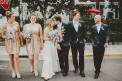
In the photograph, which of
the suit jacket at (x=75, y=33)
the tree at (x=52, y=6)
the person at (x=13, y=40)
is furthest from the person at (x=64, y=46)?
the tree at (x=52, y=6)

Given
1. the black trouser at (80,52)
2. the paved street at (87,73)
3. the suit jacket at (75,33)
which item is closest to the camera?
the paved street at (87,73)

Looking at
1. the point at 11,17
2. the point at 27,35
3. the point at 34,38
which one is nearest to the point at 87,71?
the point at 34,38

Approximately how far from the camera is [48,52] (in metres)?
15.6

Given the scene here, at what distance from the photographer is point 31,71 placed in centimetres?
1656

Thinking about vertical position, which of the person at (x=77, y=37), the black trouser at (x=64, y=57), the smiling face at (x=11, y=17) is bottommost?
the black trouser at (x=64, y=57)

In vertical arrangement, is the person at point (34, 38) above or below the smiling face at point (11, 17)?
below

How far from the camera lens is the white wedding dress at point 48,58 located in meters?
15.3

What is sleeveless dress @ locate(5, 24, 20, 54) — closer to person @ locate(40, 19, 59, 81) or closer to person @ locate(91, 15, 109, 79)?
person @ locate(40, 19, 59, 81)

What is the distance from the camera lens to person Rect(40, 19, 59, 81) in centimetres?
1531

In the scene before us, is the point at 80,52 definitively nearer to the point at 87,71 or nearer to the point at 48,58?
the point at 48,58

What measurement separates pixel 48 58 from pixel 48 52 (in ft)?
0.64

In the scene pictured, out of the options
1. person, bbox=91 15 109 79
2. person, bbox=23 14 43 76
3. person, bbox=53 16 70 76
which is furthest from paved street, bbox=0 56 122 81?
person, bbox=23 14 43 76

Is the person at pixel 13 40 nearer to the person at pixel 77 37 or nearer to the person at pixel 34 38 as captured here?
the person at pixel 34 38

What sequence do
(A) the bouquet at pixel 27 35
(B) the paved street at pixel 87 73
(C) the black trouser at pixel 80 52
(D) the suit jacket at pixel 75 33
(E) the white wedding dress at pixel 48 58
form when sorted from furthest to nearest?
(D) the suit jacket at pixel 75 33 < (C) the black trouser at pixel 80 52 < (A) the bouquet at pixel 27 35 < (B) the paved street at pixel 87 73 < (E) the white wedding dress at pixel 48 58
